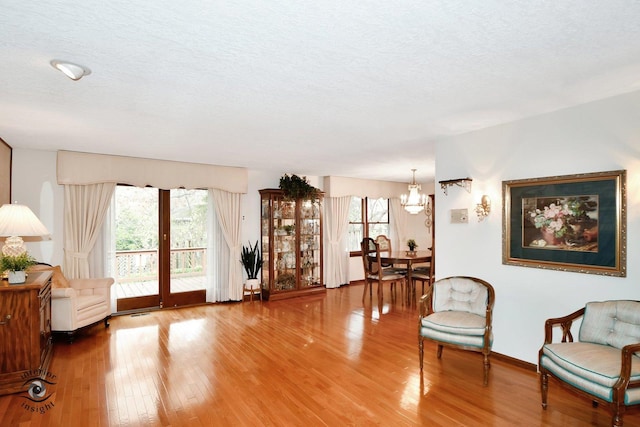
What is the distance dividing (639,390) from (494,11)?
96.4 inches

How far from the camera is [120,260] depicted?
5641mm

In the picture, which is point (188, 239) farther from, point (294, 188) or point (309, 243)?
point (309, 243)

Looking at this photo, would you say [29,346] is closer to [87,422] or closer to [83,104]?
[87,422]

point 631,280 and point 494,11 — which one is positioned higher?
→ point 494,11

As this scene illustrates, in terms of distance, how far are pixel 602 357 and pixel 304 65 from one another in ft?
9.35

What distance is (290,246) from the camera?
22.8 ft

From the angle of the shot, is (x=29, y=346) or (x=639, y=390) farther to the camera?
(x=29, y=346)

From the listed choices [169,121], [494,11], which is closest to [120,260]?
[169,121]

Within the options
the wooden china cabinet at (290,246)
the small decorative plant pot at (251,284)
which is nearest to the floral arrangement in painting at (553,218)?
the wooden china cabinet at (290,246)

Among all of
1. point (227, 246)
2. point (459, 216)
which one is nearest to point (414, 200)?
point (459, 216)

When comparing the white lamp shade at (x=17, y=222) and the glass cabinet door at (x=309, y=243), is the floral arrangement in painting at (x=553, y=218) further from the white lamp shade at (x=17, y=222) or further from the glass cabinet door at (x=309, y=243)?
the white lamp shade at (x=17, y=222)

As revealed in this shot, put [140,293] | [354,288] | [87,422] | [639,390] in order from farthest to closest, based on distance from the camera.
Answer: [354,288], [140,293], [87,422], [639,390]

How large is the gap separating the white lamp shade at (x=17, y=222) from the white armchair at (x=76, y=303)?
0.94m

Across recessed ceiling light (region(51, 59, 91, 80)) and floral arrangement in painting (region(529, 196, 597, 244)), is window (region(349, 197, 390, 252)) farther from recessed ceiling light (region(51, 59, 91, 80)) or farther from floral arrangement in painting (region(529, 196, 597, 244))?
recessed ceiling light (region(51, 59, 91, 80))
